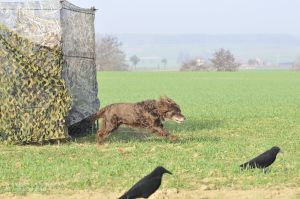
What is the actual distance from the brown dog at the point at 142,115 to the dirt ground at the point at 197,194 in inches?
201

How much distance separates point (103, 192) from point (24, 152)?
15.7 ft

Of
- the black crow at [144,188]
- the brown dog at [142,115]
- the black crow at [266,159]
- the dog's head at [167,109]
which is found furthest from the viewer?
the dog's head at [167,109]

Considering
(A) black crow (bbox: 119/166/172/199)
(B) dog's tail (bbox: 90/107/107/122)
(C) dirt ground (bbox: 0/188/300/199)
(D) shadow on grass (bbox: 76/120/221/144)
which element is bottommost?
(D) shadow on grass (bbox: 76/120/221/144)

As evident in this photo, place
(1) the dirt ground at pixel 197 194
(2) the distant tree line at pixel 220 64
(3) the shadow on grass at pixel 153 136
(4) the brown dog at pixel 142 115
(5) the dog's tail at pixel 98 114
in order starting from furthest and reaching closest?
(2) the distant tree line at pixel 220 64 < (3) the shadow on grass at pixel 153 136 < (5) the dog's tail at pixel 98 114 < (4) the brown dog at pixel 142 115 < (1) the dirt ground at pixel 197 194

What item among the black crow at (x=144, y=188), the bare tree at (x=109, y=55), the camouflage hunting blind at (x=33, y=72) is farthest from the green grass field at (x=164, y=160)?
the bare tree at (x=109, y=55)

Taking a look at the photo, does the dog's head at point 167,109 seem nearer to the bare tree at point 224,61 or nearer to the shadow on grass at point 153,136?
the shadow on grass at point 153,136

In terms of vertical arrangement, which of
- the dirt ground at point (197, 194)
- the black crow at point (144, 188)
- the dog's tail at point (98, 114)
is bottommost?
the dirt ground at point (197, 194)

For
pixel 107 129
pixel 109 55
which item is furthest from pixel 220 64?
pixel 107 129

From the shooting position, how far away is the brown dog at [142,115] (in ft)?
46.4

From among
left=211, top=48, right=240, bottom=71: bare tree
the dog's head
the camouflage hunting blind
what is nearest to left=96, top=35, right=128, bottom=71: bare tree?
left=211, top=48, right=240, bottom=71: bare tree

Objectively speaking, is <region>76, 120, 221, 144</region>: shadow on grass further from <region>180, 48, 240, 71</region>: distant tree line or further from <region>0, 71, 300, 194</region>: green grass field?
<region>180, 48, 240, 71</region>: distant tree line

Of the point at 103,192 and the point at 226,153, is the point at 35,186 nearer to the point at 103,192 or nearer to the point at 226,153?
the point at 103,192

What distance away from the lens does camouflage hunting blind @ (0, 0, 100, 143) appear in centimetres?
1420

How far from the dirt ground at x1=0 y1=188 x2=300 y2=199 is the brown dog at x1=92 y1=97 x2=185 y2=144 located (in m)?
5.10
